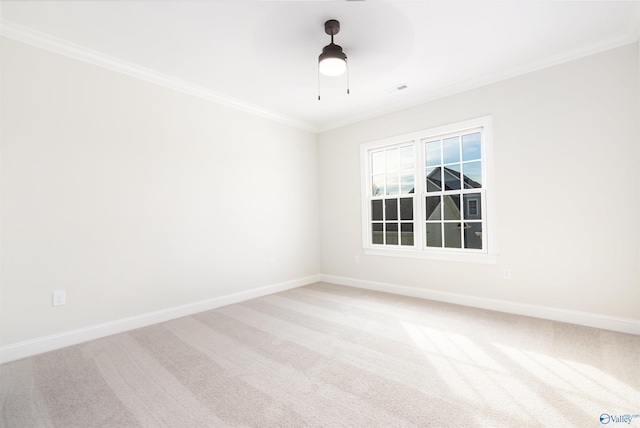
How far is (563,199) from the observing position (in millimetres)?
2996

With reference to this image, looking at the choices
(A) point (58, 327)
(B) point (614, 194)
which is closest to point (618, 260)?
(B) point (614, 194)

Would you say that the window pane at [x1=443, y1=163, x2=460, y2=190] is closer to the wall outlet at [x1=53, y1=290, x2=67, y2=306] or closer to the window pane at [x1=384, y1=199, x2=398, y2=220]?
the window pane at [x1=384, y1=199, x2=398, y2=220]

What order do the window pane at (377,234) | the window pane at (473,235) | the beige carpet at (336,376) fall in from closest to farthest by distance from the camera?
the beige carpet at (336,376)
the window pane at (473,235)
the window pane at (377,234)

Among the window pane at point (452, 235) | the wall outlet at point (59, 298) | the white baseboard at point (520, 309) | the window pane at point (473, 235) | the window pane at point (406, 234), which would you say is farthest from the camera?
the window pane at point (406, 234)

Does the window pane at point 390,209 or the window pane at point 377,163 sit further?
the window pane at point 377,163

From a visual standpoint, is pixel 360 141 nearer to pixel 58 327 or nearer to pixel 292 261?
pixel 292 261

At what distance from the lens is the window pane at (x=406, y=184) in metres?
4.23

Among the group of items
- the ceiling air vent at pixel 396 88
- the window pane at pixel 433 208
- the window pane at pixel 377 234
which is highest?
the ceiling air vent at pixel 396 88

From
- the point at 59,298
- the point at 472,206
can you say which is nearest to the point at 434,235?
the point at 472,206

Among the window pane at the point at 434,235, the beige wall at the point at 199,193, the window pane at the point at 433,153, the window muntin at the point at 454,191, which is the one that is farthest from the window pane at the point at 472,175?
the window pane at the point at 434,235

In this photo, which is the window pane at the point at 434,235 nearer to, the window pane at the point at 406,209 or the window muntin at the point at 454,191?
the window muntin at the point at 454,191

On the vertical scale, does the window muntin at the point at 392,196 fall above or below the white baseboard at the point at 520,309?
above

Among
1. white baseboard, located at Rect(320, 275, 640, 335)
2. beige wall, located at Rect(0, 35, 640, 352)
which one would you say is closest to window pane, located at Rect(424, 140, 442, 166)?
beige wall, located at Rect(0, 35, 640, 352)

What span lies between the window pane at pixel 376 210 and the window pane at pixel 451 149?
1.18 m
